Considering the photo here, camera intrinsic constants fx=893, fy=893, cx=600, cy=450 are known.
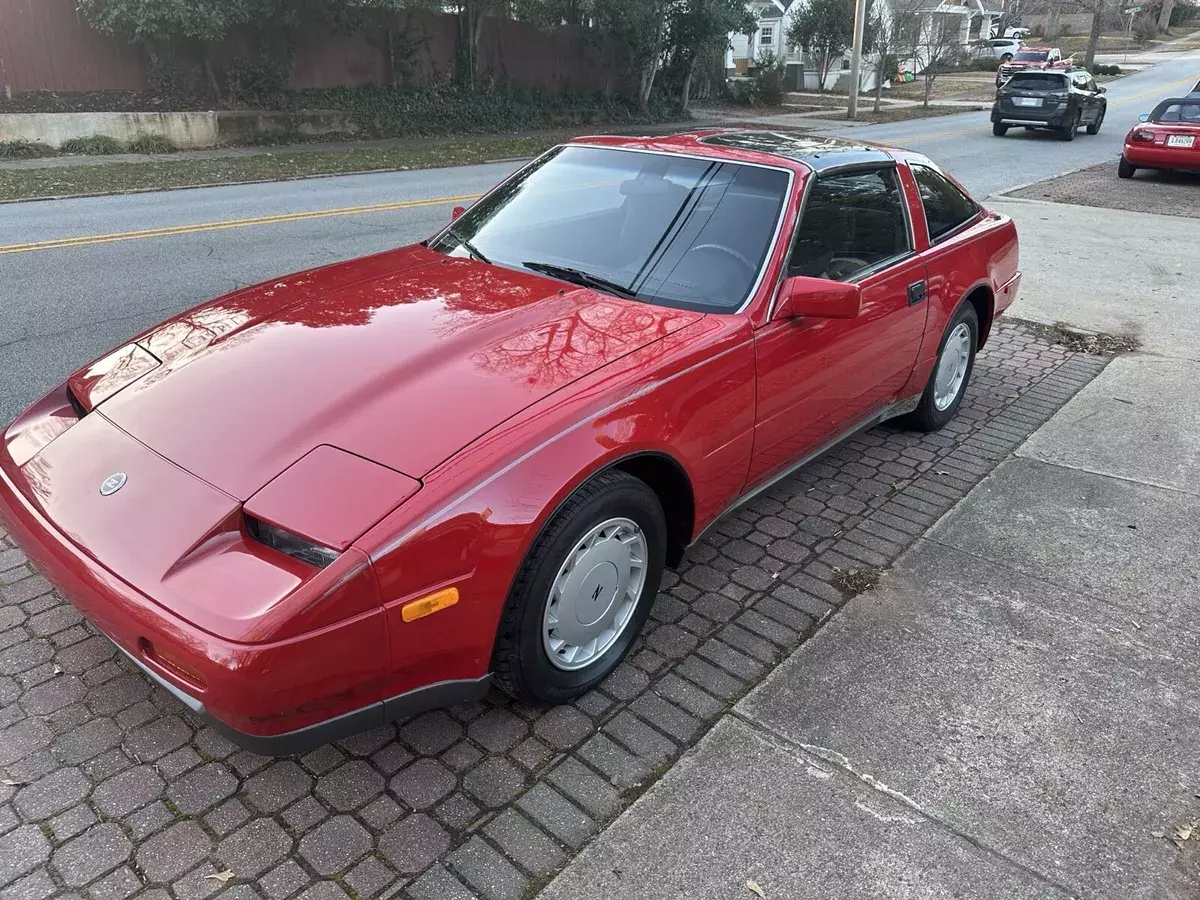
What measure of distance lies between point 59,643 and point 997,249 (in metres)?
4.96

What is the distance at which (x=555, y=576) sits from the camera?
261cm

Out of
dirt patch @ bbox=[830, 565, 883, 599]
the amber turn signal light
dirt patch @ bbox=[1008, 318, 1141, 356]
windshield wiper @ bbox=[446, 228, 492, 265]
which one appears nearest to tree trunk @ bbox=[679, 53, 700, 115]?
dirt patch @ bbox=[1008, 318, 1141, 356]

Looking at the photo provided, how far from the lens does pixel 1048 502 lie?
434 centimetres

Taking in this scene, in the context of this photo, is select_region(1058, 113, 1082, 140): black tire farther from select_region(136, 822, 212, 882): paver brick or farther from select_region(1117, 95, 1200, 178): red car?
select_region(136, 822, 212, 882): paver brick

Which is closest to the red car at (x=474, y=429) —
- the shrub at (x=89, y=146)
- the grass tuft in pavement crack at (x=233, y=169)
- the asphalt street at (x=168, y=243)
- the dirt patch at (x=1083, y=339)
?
the asphalt street at (x=168, y=243)

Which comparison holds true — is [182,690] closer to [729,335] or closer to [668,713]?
[668,713]

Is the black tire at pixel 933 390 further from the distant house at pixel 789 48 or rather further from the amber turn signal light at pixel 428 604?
the distant house at pixel 789 48

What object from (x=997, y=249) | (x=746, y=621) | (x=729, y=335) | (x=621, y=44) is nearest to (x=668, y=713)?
(x=746, y=621)

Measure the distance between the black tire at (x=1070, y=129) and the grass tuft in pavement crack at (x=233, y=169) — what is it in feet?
43.7

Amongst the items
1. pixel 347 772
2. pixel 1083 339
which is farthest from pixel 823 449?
Answer: pixel 1083 339

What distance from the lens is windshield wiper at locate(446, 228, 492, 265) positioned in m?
3.76

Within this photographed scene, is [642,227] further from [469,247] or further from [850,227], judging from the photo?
[850,227]

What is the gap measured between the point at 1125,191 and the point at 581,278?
14.0 m

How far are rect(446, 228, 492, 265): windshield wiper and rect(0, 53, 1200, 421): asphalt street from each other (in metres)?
2.73
